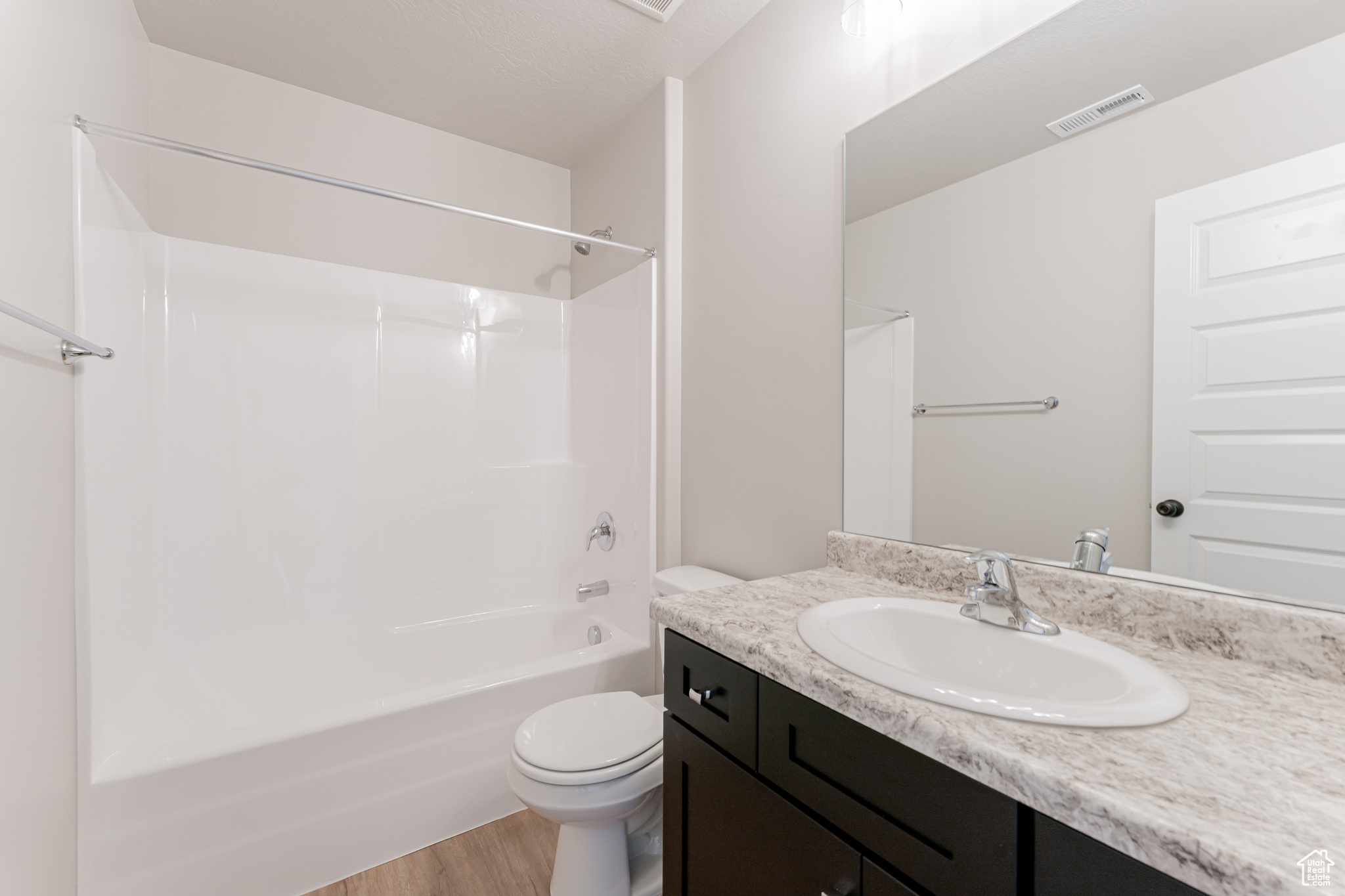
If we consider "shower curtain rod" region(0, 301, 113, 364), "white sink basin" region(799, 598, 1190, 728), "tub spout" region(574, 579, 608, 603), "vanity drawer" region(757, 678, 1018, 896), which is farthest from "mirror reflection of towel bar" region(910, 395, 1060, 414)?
"shower curtain rod" region(0, 301, 113, 364)

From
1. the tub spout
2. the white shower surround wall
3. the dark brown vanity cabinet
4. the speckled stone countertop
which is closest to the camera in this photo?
the speckled stone countertop

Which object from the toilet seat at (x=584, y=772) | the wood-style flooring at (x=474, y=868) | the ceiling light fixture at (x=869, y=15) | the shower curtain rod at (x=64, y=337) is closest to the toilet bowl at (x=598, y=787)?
the toilet seat at (x=584, y=772)

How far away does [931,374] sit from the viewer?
1267 mm

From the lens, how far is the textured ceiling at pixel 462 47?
67.6 inches

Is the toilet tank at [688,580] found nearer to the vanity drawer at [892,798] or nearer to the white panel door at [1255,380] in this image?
the vanity drawer at [892,798]

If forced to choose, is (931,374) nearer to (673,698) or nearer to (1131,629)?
(1131,629)

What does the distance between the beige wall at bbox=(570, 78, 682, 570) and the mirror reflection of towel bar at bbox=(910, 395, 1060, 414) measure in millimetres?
940

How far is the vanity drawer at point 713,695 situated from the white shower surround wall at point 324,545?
2.77ft

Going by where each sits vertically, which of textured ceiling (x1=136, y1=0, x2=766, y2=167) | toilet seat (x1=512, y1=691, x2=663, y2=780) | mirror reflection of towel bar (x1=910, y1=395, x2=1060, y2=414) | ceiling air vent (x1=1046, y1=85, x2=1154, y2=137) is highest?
textured ceiling (x1=136, y1=0, x2=766, y2=167)

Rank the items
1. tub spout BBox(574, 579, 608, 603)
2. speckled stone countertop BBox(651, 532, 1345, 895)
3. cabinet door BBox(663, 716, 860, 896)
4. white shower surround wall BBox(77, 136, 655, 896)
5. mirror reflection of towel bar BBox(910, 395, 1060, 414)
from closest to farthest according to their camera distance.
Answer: speckled stone countertop BBox(651, 532, 1345, 895), cabinet door BBox(663, 716, 860, 896), mirror reflection of towel bar BBox(910, 395, 1060, 414), white shower surround wall BBox(77, 136, 655, 896), tub spout BBox(574, 579, 608, 603)

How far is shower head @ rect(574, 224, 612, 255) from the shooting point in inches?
93.3

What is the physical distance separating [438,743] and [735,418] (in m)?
1.27

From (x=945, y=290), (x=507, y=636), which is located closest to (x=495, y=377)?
(x=507, y=636)

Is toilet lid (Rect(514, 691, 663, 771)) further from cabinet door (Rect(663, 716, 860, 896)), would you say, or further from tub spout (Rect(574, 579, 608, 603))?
tub spout (Rect(574, 579, 608, 603))
